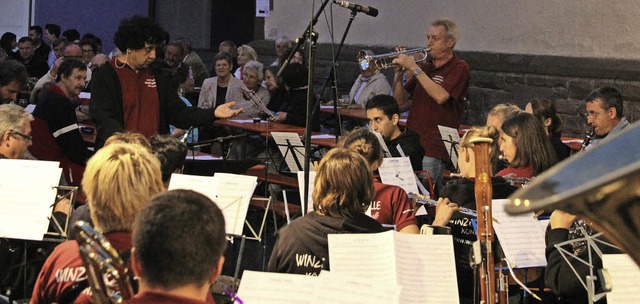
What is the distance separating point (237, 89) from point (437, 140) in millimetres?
3518

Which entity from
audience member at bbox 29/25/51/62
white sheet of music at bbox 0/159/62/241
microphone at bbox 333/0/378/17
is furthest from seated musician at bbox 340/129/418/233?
audience member at bbox 29/25/51/62

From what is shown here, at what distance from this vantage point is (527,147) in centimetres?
551

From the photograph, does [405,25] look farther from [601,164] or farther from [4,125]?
[601,164]

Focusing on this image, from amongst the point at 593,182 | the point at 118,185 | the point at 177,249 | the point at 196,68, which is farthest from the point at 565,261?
the point at 196,68

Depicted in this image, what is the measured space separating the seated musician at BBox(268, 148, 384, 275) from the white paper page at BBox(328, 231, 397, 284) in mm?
348

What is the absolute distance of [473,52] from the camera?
11078 mm

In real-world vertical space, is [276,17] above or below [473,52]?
above

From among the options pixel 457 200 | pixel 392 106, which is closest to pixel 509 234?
pixel 457 200

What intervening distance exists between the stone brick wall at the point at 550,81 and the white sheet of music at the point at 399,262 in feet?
20.1

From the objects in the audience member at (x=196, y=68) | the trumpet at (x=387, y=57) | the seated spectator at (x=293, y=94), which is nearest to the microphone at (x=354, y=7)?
the trumpet at (x=387, y=57)

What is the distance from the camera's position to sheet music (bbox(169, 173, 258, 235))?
4879mm

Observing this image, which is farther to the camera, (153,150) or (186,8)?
(186,8)

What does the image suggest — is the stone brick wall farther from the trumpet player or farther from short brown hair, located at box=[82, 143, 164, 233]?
short brown hair, located at box=[82, 143, 164, 233]

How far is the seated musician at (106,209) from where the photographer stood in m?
3.19
